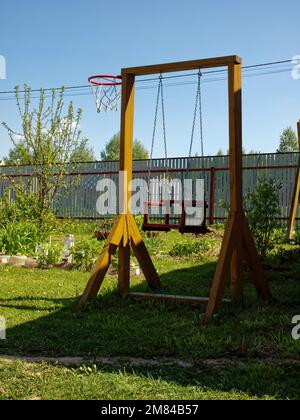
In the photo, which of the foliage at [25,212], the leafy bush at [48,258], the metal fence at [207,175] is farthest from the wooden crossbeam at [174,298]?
the metal fence at [207,175]

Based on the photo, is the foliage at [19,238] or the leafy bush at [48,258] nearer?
the leafy bush at [48,258]

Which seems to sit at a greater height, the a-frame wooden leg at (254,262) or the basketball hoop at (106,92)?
the basketball hoop at (106,92)

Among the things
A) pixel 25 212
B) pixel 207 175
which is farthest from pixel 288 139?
pixel 25 212

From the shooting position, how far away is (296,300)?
6594 mm

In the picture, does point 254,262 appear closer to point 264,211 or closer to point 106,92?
point 264,211

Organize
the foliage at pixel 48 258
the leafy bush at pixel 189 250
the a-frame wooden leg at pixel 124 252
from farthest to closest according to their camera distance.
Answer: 1. the leafy bush at pixel 189 250
2. the foliage at pixel 48 258
3. the a-frame wooden leg at pixel 124 252

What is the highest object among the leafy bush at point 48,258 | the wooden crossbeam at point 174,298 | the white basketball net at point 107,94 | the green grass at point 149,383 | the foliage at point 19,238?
the white basketball net at point 107,94

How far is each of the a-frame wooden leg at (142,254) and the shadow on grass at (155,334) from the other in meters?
0.56

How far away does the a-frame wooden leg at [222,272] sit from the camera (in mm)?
5801

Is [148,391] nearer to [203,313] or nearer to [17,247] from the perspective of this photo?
[203,313]

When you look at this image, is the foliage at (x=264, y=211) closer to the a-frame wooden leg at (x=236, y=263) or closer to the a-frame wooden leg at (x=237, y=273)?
the a-frame wooden leg at (x=236, y=263)

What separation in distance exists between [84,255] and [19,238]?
1.85 m

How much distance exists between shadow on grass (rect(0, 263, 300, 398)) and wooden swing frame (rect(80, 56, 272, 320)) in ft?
0.63

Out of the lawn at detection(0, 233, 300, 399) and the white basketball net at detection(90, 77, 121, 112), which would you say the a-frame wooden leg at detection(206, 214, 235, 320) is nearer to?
the lawn at detection(0, 233, 300, 399)
